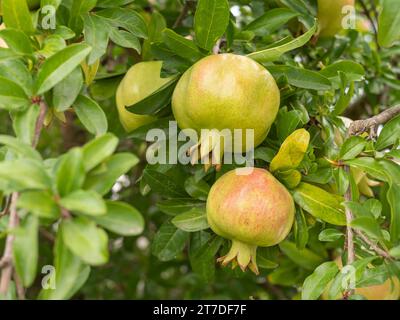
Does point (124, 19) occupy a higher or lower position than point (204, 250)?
higher

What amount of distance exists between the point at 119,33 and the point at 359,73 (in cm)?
56

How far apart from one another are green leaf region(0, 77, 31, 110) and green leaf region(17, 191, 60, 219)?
257 mm

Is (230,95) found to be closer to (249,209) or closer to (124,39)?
(249,209)

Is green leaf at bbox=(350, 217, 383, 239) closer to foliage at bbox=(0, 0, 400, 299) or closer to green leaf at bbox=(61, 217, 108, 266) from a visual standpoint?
foliage at bbox=(0, 0, 400, 299)

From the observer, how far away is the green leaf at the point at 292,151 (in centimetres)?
117

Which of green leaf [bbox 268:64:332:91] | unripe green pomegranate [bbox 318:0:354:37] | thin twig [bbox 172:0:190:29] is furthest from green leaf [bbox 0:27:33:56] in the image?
unripe green pomegranate [bbox 318:0:354:37]

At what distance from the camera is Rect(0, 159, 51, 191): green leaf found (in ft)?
2.66

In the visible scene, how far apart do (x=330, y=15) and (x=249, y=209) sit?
770mm

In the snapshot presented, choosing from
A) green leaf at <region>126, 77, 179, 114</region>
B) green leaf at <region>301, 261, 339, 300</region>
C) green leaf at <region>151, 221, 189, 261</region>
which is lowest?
green leaf at <region>151, 221, 189, 261</region>

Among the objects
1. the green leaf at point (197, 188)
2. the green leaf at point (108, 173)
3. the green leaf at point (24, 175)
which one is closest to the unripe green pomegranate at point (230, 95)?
the green leaf at point (197, 188)

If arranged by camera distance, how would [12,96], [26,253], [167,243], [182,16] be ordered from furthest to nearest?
[182,16], [167,243], [12,96], [26,253]

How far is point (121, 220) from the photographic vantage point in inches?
34.7

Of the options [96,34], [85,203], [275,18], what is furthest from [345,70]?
[85,203]
